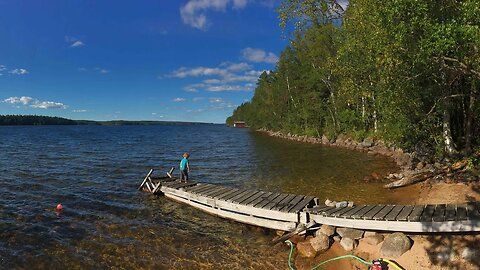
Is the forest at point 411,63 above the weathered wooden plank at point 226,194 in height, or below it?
above

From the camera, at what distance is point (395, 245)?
33.2 feet

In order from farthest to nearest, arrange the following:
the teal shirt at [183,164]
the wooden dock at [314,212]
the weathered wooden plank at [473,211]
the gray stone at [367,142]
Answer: the gray stone at [367,142] < the teal shirt at [183,164] < the wooden dock at [314,212] < the weathered wooden plank at [473,211]

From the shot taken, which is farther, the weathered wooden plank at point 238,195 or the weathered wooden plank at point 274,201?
the weathered wooden plank at point 238,195

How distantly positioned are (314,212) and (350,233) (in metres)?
1.52

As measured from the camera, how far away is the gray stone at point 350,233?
11.4 m

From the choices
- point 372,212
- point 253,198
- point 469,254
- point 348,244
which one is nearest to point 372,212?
point 372,212

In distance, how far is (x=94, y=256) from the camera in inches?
457

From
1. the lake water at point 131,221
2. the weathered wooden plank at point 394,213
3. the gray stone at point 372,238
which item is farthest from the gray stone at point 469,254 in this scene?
the lake water at point 131,221

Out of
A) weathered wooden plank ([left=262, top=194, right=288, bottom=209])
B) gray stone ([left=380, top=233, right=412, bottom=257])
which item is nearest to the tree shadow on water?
gray stone ([left=380, top=233, right=412, bottom=257])

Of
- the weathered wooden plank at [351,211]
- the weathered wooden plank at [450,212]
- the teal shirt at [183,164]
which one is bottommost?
the weathered wooden plank at [351,211]

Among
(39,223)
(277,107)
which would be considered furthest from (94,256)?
(277,107)

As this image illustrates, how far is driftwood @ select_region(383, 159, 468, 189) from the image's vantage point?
18.4m

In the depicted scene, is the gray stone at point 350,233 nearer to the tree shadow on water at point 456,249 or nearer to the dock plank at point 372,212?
the dock plank at point 372,212

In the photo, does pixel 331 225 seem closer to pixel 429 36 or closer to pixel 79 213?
pixel 429 36
